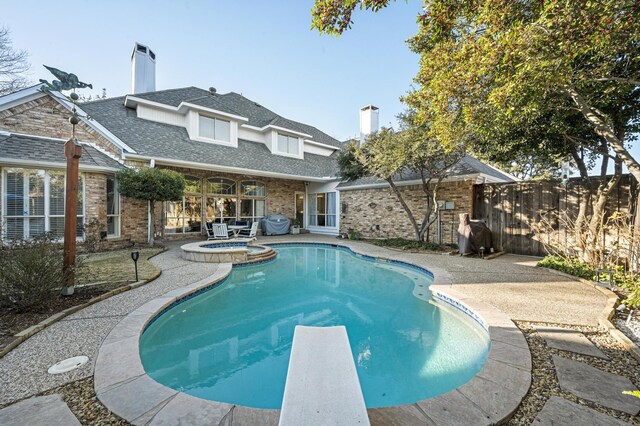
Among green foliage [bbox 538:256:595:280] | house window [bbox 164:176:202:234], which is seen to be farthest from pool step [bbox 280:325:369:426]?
house window [bbox 164:176:202:234]

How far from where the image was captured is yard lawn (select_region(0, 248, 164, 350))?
3527 millimetres

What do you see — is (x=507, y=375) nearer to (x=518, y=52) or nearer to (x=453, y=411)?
(x=453, y=411)

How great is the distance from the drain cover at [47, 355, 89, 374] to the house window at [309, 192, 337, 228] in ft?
43.8

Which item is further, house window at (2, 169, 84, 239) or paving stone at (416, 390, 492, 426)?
house window at (2, 169, 84, 239)

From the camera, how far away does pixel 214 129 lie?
45.4ft

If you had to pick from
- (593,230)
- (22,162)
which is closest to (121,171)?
(22,162)

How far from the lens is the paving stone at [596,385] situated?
6.85 ft

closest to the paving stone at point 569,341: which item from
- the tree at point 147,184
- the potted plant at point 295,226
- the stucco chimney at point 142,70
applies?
the tree at point 147,184

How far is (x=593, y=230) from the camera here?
227 inches

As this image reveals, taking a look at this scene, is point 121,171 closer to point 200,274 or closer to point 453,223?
point 200,274

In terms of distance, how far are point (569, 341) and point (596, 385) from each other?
37.2 inches

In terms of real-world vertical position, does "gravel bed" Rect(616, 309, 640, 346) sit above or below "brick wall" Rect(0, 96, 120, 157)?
below

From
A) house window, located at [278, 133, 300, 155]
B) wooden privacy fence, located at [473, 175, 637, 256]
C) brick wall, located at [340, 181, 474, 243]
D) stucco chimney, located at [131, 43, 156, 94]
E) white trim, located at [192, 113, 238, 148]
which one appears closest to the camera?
wooden privacy fence, located at [473, 175, 637, 256]

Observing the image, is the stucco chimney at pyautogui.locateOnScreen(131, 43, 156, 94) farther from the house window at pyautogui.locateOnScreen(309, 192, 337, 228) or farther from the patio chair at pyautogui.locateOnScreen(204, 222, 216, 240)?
the house window at pyautogui.locateOnScreen(309, 192, 337, 228)
